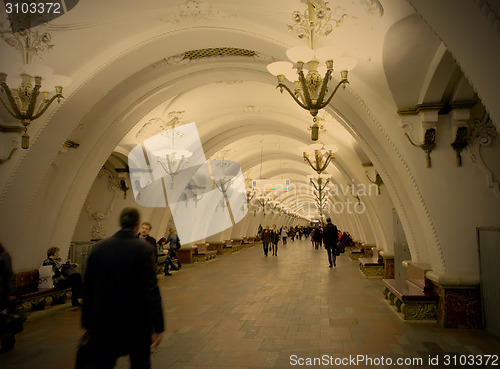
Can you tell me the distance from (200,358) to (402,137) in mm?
3860

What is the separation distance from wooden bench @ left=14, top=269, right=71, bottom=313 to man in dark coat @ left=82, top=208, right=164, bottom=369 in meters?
4.80

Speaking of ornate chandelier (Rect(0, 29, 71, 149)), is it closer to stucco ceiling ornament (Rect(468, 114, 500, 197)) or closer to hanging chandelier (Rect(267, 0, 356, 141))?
hanging chandelier (Rect(267, 0, 356, 141))

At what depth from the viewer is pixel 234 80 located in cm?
839

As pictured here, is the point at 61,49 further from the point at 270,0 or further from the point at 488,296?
the point at 488,296

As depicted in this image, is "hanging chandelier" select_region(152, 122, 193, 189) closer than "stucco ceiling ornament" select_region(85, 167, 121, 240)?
Yes

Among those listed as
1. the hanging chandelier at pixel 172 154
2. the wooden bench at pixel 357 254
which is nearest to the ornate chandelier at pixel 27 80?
the hanging chandelier at pixel 172 154

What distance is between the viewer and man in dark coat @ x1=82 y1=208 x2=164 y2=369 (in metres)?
2.30

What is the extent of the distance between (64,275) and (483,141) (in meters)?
6.82

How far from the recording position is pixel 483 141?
4.75 metres

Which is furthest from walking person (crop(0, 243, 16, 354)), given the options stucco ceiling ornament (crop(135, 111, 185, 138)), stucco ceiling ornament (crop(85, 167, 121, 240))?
stucco ceiling ornament (crop(85, 167, 121, 240))

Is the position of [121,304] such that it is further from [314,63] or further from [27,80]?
[27,80]

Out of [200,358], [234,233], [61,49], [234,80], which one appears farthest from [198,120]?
[234,233]

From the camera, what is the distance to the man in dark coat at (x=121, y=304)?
2301 millimetres

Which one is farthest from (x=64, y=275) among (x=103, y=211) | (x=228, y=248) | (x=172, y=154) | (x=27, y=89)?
(x=228, y=248)
